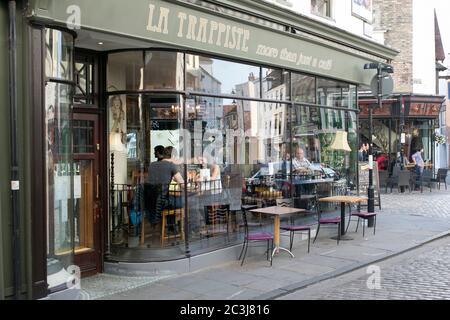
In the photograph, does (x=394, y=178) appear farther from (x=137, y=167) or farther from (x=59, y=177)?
(x=59, y=177)

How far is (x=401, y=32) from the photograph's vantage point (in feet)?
79.1

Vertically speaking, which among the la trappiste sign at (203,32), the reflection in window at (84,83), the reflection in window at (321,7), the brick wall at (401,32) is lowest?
the reflection in window at (84,83)

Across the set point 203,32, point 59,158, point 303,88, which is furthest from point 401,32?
point 59,158

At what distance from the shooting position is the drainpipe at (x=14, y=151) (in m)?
5.43

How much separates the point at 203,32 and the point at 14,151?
149 inches

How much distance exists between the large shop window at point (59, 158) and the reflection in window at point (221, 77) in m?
2.32

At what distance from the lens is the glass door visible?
7.45 metres

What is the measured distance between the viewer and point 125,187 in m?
7.98

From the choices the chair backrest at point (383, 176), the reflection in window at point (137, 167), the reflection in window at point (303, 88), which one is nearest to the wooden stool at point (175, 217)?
the reflection in window at point (137, 167)

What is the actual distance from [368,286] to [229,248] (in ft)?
8.52

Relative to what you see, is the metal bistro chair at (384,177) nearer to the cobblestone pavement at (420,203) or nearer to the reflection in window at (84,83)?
the cobblestone pavement at (420,203)

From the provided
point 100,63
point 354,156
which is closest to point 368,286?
point 100,63
